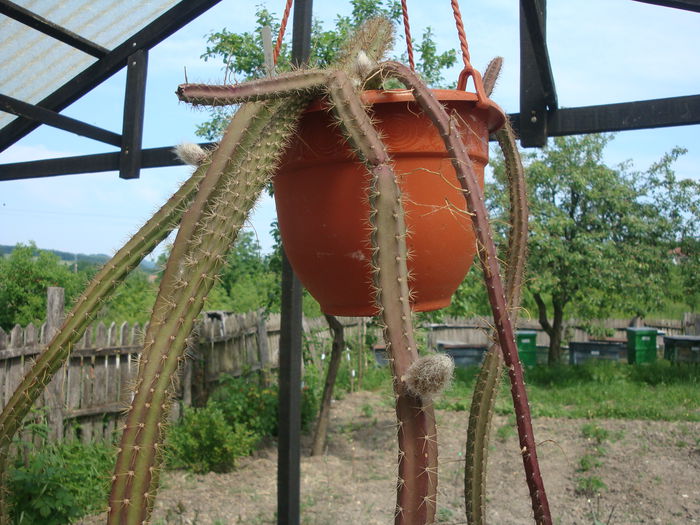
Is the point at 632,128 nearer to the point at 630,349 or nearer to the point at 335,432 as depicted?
the point at 335,432

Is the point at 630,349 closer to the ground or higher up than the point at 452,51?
closer to the ground

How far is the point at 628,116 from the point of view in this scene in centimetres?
172

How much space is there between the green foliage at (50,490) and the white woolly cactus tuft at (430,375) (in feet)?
8.72

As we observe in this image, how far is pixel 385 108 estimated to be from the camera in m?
1.00

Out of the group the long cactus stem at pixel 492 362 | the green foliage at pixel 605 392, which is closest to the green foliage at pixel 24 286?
the green foliage at pixel 605 392

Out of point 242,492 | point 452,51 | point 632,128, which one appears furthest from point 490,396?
point 452,51

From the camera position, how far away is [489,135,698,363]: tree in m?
7.76

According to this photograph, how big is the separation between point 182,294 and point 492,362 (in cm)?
58

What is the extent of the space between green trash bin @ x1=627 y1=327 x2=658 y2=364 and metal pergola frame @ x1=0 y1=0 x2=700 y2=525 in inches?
303

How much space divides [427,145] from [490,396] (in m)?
0.46

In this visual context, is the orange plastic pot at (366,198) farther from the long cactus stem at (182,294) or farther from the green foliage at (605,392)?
the green foliage at (605,392)

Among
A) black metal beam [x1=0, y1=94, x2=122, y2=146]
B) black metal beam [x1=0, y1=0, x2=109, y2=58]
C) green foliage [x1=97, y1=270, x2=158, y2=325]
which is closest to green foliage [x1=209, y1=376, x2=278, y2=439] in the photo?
green foliage [x1=97, y1=270, x2=158, y2=325]

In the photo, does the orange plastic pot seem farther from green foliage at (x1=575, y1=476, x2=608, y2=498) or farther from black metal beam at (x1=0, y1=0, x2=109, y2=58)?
green foliage at (x1=575, y1=476, x2=608, y2=498)

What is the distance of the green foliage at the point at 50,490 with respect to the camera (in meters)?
3.07
